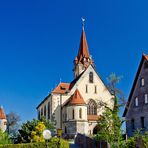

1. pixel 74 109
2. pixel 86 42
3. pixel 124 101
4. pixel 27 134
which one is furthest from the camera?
pixel 86 42

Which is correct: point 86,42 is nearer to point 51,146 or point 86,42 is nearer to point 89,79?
point 89,79

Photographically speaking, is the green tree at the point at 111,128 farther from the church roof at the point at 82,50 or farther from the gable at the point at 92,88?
the church roof at the point at 82,50

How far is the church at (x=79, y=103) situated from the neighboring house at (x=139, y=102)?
14711mm

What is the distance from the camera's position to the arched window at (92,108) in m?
66.9

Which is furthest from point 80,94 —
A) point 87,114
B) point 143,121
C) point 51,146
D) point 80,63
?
point 51,146

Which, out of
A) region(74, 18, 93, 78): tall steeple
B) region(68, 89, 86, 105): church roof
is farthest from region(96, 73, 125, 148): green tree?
region(74, 18, 93, 78): tall steeple

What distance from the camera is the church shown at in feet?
203

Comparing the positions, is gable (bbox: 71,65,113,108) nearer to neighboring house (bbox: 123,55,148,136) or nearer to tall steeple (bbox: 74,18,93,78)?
tall steeple (bbox: 74,18,93,78)

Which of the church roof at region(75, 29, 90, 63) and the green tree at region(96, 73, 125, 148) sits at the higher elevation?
the church roof at region(75, 29, 90, 63)

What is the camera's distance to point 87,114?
6612cm

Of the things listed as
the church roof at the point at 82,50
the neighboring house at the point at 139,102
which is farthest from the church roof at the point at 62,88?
the neighboring house at the point at 139,102

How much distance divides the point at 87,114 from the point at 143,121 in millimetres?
22291

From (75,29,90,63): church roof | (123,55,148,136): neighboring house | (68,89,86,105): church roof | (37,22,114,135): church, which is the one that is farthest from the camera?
(75,29,90,63): church roof

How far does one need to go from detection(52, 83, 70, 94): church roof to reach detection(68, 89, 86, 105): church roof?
13.4 ft
